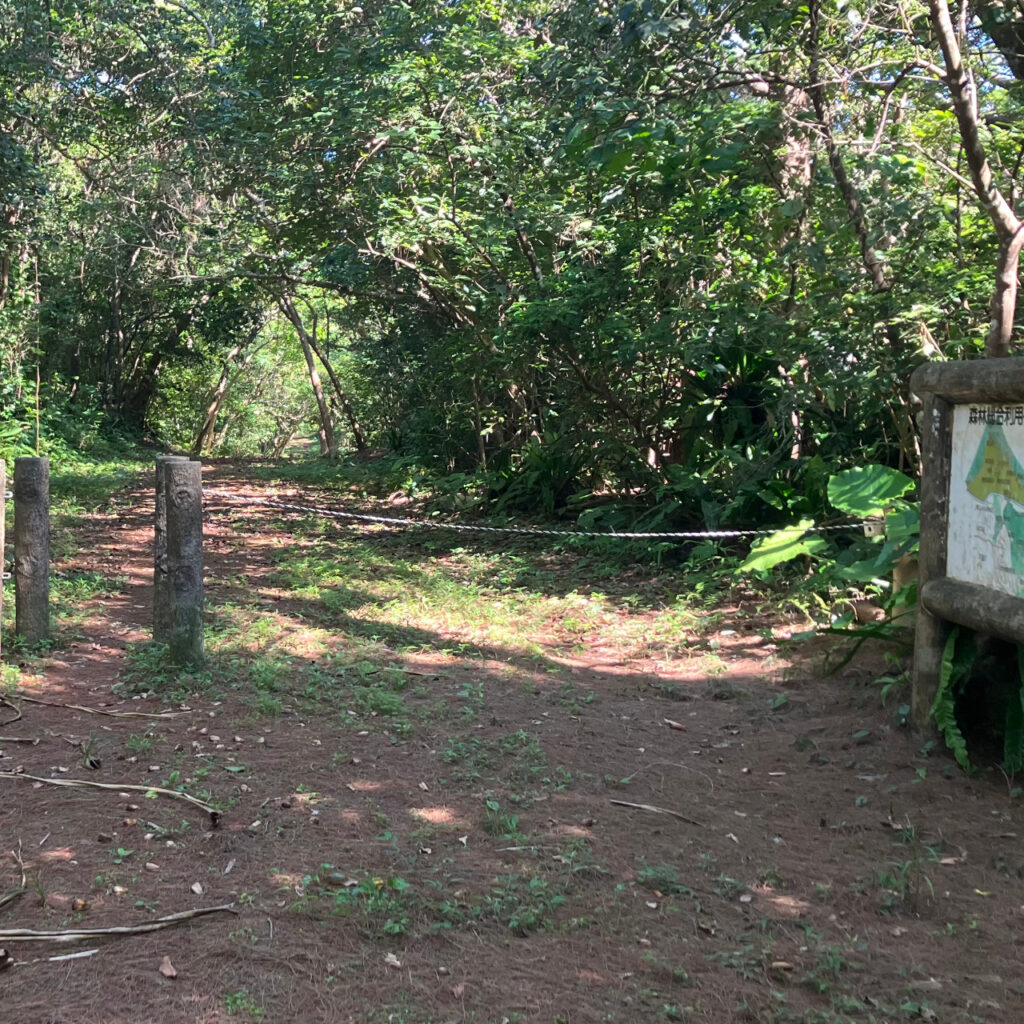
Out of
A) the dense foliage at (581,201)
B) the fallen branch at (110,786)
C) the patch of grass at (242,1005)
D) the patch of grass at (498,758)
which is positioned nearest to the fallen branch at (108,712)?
the fallen branch at (110,786)

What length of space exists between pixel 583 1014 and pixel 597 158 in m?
4.87

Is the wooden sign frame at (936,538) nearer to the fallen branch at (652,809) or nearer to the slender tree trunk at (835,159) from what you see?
the fallen branch at (652,809)

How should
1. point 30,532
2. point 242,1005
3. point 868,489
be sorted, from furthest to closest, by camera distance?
point 868,489, point 30,532, point 242,1005

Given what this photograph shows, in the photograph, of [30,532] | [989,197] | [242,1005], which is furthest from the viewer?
[30,532]

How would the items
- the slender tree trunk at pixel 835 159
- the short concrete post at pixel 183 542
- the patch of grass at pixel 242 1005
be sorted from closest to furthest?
the patch of grass at pixel 242 1005
the short concrete post at pixel 183 542
the slender tree trunk at pixel 835 159

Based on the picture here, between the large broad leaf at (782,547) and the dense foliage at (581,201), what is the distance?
125 centimetres

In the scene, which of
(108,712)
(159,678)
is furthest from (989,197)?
(108,712)

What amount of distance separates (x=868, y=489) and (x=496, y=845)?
391cm

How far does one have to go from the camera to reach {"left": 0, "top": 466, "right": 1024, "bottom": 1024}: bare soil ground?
8.73 ft

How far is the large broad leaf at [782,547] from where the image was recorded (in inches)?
260

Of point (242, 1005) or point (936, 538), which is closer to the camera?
point (242, 1005)

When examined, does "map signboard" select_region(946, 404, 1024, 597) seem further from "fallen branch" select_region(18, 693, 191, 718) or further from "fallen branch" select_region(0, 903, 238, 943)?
"fallen branch" select_region(18, 693, 191, 718)

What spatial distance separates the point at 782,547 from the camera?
6777 millimetres

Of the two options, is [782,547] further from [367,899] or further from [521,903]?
[367,899]
